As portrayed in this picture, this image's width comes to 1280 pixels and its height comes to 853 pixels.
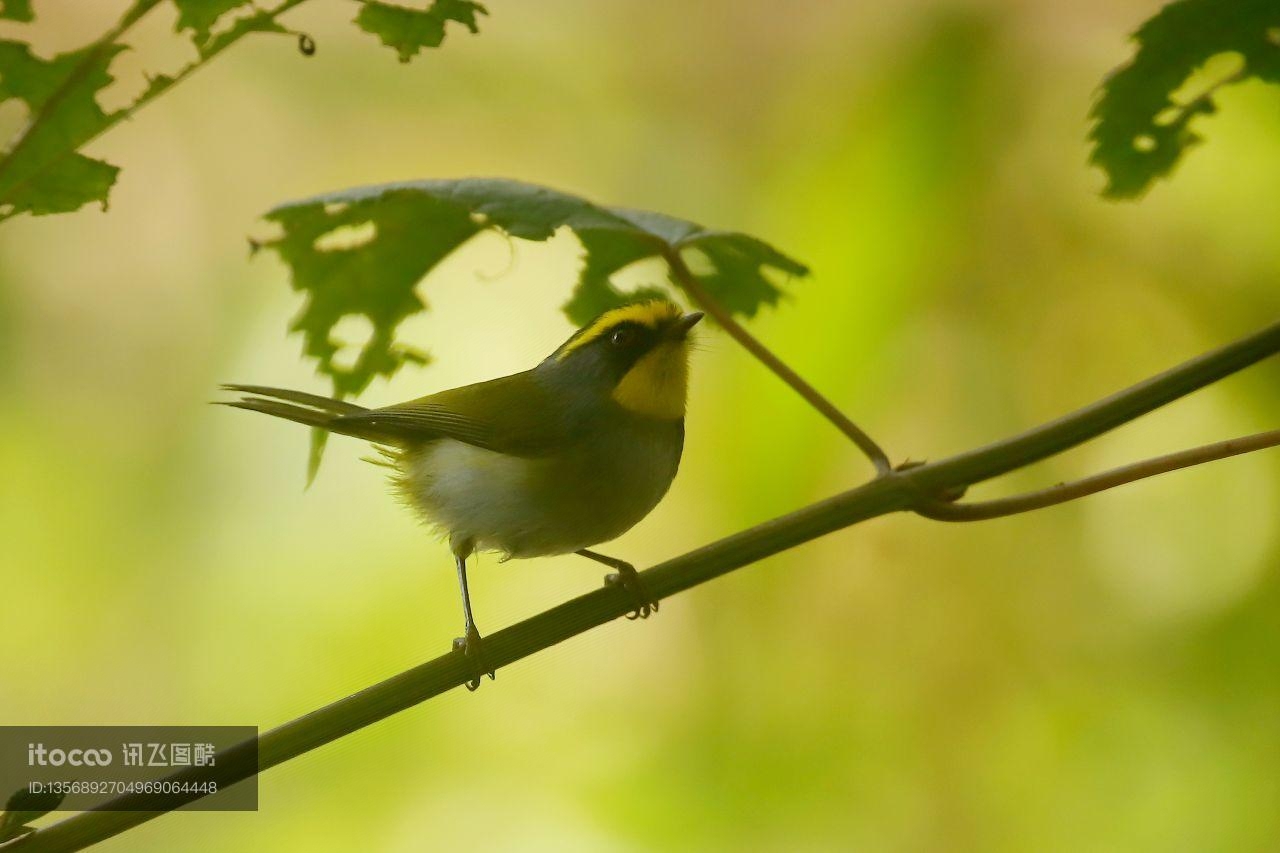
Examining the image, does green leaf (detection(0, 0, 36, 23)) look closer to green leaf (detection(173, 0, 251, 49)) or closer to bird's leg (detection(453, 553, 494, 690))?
green leaf (detection(173, 0, 251, 49))

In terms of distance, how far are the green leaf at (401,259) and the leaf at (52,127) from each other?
28 centimetres

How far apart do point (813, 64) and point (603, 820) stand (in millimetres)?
1903

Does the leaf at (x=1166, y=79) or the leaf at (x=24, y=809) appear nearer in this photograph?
the leaf at (x=24, y=809)

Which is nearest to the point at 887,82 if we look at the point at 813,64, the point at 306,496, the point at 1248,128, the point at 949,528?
the point at 813,64

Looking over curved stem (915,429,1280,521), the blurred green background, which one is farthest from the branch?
the blurred green background

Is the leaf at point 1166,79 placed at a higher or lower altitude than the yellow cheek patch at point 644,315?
lower

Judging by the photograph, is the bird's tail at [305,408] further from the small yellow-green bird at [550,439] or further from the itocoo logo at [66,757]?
the itocoo logo at [66,757]

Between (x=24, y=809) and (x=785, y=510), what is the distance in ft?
5.28

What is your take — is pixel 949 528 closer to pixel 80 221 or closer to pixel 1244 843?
pixel 1244 843

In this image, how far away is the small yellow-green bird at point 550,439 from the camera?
197 centimetres

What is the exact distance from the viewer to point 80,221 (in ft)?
10.3

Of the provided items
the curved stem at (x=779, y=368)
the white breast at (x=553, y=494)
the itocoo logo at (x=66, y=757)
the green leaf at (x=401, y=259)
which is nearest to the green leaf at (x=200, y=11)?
the green leaf at (x=401, y=259)

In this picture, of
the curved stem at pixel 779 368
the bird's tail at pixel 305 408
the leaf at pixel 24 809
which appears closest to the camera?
the leaf at pixel 24 809

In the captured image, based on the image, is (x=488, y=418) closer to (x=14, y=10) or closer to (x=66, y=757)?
(x=66, y=757)
